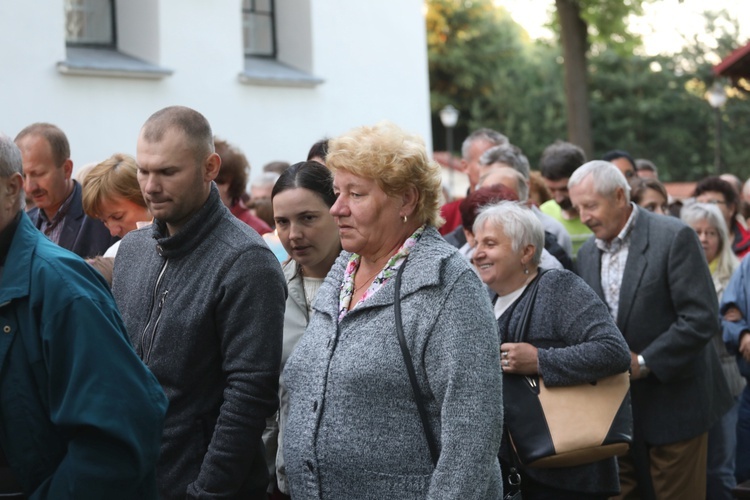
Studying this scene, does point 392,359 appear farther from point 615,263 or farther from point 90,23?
point 90,23

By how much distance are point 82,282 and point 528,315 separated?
2374 millimetres

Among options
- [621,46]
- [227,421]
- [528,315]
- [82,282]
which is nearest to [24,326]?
[82,282]

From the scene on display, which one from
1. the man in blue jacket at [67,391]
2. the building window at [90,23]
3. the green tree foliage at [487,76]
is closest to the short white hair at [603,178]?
the man in blue jacket at [67,391]

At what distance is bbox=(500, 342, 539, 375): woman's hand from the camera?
454 cm

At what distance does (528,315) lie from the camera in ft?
15.5

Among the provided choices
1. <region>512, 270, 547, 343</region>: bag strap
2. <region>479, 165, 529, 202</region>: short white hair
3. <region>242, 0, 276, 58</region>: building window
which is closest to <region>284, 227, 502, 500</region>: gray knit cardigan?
<region>512, 270, 547, 343</region>: bag strap

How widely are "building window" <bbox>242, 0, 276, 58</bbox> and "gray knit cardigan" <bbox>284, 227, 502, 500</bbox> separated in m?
11.7

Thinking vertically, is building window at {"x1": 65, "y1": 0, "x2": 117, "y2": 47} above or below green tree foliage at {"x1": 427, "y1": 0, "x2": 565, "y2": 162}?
below

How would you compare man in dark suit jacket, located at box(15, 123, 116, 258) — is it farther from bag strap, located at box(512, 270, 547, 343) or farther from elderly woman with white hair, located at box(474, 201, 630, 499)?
bag strap, located at box(512, 270, 547, 343)

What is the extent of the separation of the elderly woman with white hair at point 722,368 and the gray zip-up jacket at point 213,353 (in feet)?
A: 10.3

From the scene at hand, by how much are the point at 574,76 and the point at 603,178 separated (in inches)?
721

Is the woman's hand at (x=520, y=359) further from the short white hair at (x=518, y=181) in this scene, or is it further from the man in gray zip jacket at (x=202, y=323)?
the short white hair at (x=518, y=181)

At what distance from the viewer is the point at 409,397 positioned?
3250mm

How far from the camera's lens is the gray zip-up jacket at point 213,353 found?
12.0ft
